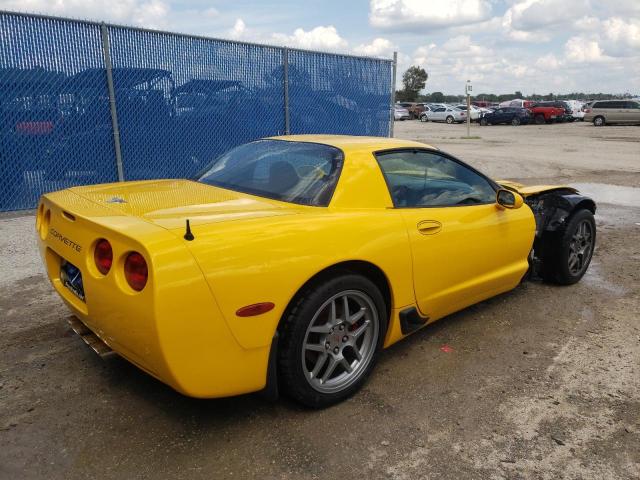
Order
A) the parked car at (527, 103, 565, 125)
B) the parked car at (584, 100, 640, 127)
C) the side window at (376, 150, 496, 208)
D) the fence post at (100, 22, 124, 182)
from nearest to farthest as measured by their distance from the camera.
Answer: the side window at (376, 150, 496, 208) → the fence post at (100, 22, 124, 182) → the parked car at (584, 100, 640, 127) → the parked car at (527, 103, 565, 125)

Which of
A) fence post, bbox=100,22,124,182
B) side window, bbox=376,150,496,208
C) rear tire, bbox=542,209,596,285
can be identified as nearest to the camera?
side window, bbox=376,150,496,208

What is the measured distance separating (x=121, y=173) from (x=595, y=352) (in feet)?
20.8

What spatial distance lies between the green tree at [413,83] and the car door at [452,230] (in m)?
81.7

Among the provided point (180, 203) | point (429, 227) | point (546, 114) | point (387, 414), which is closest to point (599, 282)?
point (429, 227)

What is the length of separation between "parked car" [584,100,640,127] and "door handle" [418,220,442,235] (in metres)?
35.7

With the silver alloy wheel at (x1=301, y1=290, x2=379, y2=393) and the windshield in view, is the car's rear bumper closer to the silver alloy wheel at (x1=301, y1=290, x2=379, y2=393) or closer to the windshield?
the silver alloy wheel at (x1=301, y1=290, x2=379, y2=393)

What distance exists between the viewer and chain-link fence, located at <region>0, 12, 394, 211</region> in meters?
6.79

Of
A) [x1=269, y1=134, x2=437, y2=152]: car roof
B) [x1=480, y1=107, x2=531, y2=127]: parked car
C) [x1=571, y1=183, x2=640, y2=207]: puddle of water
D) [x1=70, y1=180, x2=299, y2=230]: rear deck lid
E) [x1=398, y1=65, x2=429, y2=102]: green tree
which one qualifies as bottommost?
[x1=571, y1=183, x2=640, y2=207]: puddle of water

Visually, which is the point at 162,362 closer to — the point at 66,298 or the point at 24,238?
the point at 66,298

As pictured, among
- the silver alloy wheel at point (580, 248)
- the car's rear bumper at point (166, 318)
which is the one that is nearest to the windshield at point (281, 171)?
the car's rear bumper at point (166, 318)

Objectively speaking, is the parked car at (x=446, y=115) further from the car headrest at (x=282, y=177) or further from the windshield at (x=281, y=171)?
the car headrest at (x=282, y=177)

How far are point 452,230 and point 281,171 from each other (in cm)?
112

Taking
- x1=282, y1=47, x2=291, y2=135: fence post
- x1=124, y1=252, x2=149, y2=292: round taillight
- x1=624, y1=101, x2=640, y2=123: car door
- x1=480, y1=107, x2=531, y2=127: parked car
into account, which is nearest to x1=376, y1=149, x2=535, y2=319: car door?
x1=124, y1=252, x2=149, y2=292: round taillight

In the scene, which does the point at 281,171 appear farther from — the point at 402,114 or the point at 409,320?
the point at 402,114
